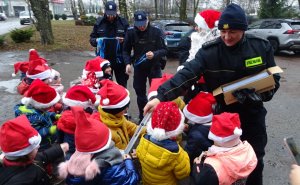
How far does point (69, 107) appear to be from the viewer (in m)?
3.49

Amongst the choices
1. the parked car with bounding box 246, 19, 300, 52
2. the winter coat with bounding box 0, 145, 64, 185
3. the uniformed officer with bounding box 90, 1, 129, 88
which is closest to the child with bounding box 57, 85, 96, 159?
the winter coat with bounding box 0, 145, 64, 185

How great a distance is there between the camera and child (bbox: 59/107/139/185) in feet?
7.88

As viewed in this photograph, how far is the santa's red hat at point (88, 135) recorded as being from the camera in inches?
94.5

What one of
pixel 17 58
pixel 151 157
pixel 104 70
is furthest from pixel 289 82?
pixel 17 58

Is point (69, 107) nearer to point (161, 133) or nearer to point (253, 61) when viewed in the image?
point (161, 133)

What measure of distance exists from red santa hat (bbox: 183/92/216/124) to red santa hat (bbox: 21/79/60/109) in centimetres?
151

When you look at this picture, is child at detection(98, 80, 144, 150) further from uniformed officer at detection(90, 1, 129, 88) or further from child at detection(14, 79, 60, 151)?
uniformed officer at detection(90, 1, 129, 88)

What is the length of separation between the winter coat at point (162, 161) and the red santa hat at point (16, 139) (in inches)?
36.3

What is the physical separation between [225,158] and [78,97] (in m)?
1.74

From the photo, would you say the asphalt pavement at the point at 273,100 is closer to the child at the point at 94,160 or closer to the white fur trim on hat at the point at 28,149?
the child at the point at 94,160

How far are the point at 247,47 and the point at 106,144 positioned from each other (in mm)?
1492

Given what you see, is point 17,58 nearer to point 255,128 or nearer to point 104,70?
point 104,70

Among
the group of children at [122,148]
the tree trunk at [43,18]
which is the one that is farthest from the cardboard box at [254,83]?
the tree trunk at [43,18]

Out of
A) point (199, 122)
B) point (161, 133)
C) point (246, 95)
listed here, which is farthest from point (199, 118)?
point (161, 133)
